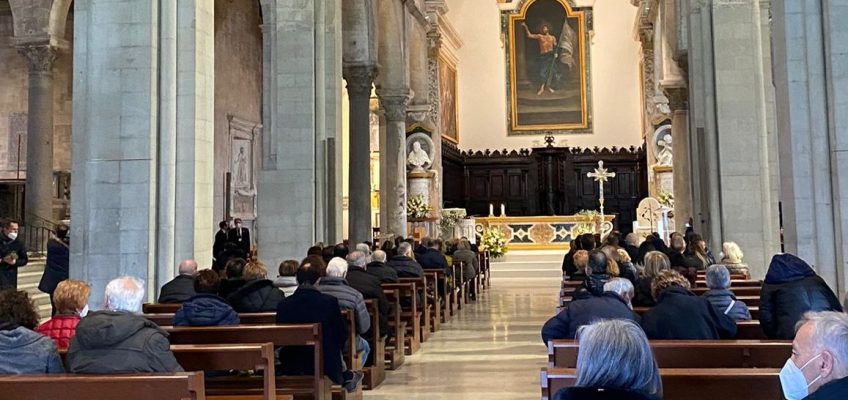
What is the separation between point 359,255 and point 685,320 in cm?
453

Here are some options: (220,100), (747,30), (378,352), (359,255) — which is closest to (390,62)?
(220,100)

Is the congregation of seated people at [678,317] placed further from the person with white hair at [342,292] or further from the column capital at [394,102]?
the column capital at [394,102]

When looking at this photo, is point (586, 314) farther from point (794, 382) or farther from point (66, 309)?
point (66, 309)

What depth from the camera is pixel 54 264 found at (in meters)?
9.23

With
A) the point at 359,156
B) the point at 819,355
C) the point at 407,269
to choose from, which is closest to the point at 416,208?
the point at 359,156

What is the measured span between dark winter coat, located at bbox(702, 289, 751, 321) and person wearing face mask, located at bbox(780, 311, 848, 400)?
321 centimetres

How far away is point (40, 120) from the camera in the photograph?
52.9ft

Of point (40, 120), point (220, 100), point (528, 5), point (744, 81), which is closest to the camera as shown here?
point (744, 81)

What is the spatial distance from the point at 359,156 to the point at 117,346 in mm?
13630

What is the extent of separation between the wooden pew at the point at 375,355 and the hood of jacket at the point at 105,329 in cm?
377

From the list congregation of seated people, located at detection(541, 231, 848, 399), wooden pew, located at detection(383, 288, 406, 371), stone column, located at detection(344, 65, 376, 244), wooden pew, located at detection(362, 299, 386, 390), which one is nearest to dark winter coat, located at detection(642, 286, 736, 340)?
congregation of seated people, located at detection(541, 231, 848, 399)

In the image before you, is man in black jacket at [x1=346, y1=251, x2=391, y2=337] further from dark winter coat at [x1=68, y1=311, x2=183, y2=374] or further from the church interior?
dark winter coat at [x1=68, y1=311, x2=183, y2=374]

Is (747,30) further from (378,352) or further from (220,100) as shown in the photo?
(220,100)

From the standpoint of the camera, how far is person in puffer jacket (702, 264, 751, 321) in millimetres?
5688
